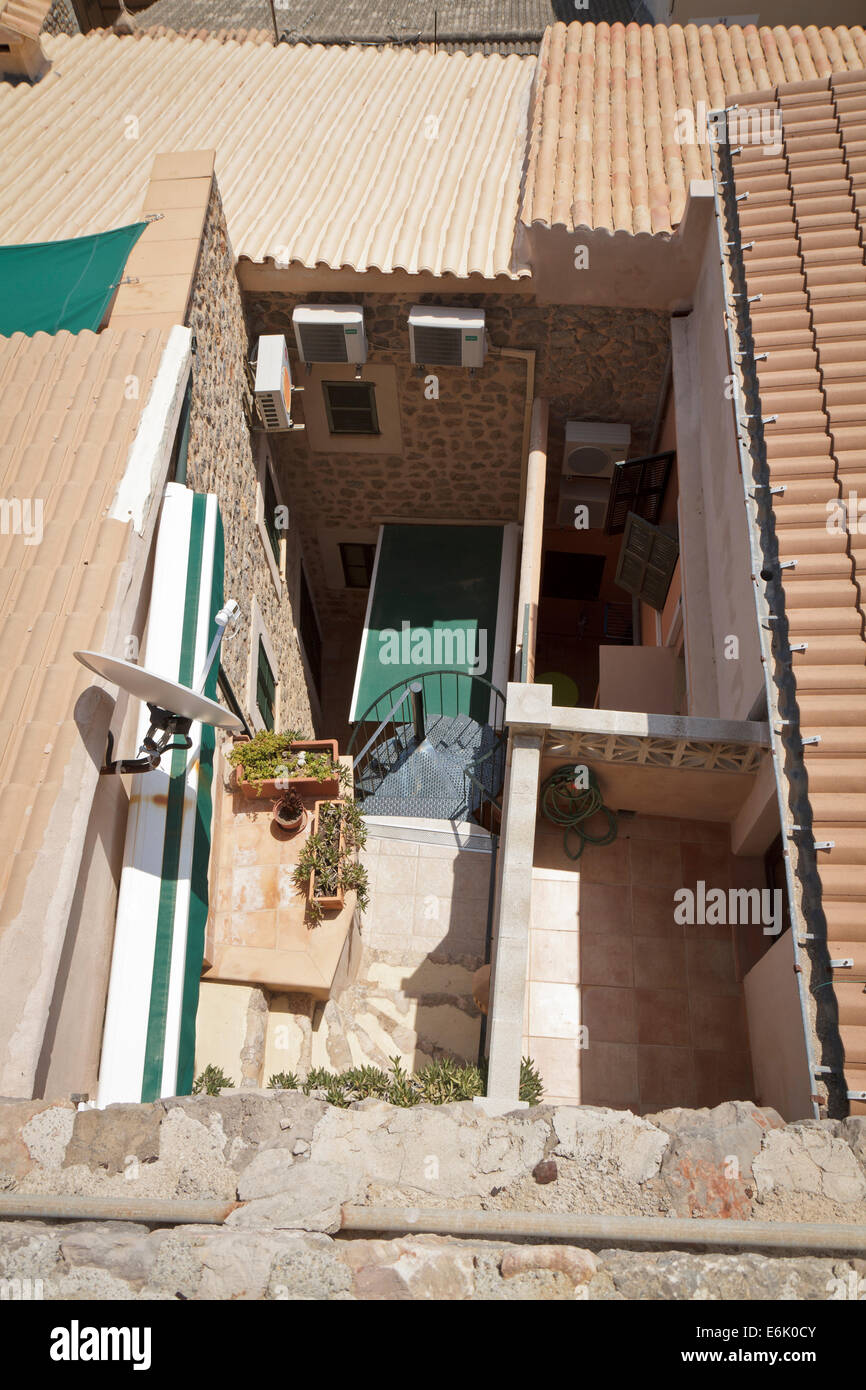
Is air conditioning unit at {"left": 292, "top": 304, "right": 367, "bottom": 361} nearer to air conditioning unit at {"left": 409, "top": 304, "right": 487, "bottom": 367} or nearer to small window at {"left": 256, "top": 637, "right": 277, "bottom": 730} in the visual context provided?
air conditioning unit at {"left": 409, "top": 304, "right": 487, "bottom": 367}

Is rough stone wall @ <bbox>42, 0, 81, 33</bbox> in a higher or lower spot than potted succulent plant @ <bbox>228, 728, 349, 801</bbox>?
higher

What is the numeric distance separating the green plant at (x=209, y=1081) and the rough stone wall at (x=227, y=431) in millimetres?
4527

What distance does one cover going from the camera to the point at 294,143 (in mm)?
14719

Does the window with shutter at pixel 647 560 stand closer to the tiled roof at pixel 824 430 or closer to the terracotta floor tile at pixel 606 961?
the tiled roof at pixel 824 430

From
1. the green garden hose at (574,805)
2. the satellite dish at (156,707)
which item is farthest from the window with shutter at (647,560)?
the satellite dish at (156,707)

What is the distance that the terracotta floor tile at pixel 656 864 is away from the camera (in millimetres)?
9023

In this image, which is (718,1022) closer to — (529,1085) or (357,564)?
(529,1085)

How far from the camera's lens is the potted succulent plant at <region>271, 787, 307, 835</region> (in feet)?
33.7

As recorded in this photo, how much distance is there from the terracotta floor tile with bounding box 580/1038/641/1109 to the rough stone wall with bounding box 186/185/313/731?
19.5 ft

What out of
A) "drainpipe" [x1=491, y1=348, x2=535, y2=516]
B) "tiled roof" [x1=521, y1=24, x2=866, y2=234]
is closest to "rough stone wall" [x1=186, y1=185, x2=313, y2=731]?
"drainpipe" [x1=491, y1=348, x2=535, y2=516]

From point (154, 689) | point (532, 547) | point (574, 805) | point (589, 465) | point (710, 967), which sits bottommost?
point (710, 967)

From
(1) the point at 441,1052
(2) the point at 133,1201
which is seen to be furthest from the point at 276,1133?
(1) the point at 441,1052

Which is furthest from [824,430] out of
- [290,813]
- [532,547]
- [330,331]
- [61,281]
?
[61,281]

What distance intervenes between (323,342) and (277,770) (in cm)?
638
